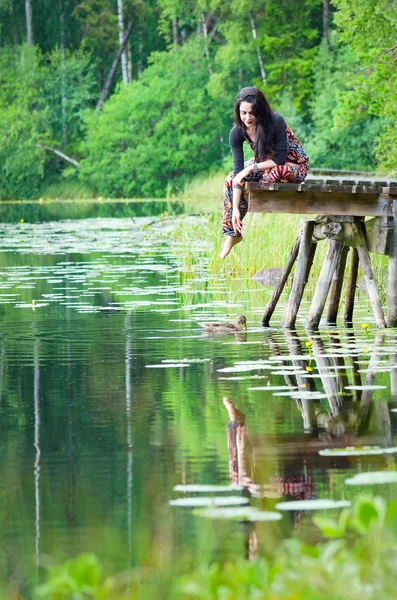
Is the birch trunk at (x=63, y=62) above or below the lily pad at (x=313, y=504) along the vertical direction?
above

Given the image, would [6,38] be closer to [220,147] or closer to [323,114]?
[220,147]

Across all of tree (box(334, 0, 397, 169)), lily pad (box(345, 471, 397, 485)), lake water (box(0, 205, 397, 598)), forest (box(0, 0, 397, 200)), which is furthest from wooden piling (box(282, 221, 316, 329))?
forest (box(0, 0, 397, 200))

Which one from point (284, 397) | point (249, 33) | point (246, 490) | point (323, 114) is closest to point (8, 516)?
point (246, 490)

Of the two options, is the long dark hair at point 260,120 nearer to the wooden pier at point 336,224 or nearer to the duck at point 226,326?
the wooden pier at point 336,224

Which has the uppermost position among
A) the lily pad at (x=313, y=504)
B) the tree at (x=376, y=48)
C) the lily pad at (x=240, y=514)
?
the tree at (x=376, y=48)

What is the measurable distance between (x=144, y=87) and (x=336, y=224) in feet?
181

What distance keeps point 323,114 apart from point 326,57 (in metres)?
4.80

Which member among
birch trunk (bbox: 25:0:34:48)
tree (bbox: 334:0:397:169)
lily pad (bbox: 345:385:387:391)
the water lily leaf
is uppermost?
birch trunk (bbox: 25:0:34:48)

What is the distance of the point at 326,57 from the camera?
58531mm

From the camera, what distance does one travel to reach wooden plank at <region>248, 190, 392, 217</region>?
35.7 ft

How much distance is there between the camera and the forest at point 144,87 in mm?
61625

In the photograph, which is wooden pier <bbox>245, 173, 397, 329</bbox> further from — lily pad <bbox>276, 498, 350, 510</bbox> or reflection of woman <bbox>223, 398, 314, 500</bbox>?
lily pad <bbox>276, 498, 350, 510</bbox>

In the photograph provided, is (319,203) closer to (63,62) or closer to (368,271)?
(368,271)

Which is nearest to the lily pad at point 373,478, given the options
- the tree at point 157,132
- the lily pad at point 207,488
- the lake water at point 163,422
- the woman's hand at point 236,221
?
the lake water at point 163,422
